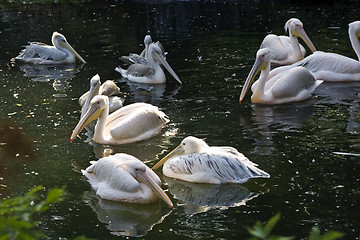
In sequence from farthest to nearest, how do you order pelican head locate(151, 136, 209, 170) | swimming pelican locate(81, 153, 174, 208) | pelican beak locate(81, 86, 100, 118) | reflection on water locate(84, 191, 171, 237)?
pelican beak locate(81, 86, 100, 118)
pelican head locate(151, 136, 209, 170)
swimming pelican locate(81, 153, 174, 208)
reflection on water locate(84, 191, 171, 237)

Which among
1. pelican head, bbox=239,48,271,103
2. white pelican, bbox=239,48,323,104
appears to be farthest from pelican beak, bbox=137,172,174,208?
pelican head, bbox=239,48,271,103

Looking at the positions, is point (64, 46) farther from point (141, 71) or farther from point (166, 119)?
point (166, 119)

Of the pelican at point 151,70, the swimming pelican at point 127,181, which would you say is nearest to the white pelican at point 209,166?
the swimming pelican at point 127,181

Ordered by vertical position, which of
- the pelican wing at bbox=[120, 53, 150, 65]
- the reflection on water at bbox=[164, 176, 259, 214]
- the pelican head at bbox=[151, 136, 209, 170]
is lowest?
the reflection on water at bbox=[164, 176, 259, 214]

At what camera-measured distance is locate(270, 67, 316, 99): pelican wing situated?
7.04 metres

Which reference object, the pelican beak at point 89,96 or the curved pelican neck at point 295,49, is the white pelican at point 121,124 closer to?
the pelican beak at point 89,96

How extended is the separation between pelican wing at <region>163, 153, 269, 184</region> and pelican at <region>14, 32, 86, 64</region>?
522cm

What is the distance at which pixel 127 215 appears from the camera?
445 centimetres

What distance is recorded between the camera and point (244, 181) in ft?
15.7

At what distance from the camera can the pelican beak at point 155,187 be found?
439cm

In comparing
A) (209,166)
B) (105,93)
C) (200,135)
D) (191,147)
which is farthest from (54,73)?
(209,166)

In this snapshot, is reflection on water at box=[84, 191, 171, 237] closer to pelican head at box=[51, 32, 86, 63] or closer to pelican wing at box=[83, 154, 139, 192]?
pelican wing at box=[83, 154, 139, 192]

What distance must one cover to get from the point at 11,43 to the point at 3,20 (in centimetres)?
308

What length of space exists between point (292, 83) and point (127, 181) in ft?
10.6
